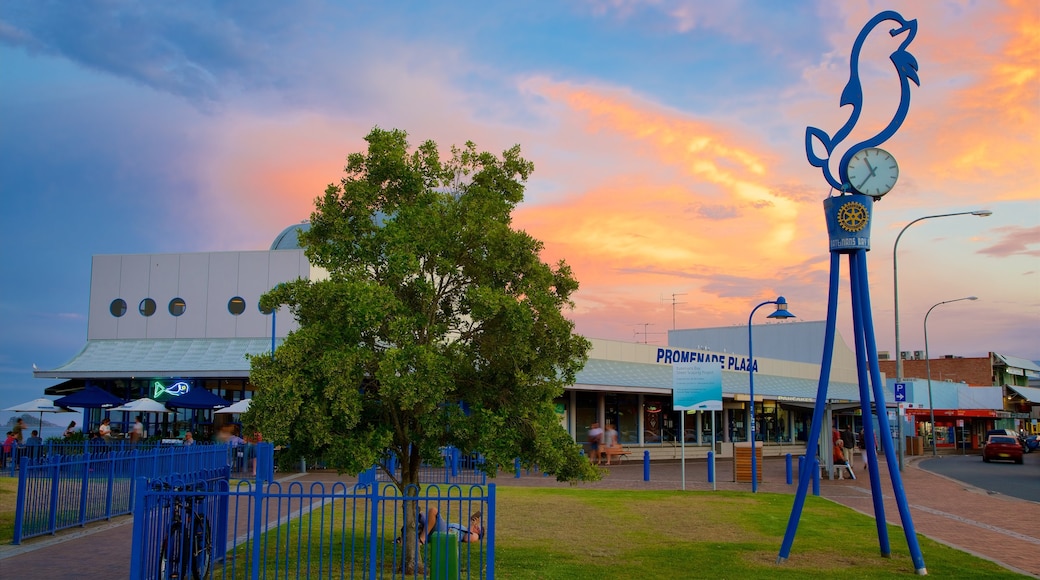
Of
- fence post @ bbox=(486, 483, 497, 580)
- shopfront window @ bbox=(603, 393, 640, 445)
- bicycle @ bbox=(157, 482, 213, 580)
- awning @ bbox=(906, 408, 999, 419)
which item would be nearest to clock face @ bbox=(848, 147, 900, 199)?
fence post @ bbox=(486, 483, 497, 580)

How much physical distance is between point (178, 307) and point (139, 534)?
24882mm

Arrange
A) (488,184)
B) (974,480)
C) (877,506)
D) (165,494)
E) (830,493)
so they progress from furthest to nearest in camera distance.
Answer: (974,480), (830,493), (877,506), (488,184), (165,494)

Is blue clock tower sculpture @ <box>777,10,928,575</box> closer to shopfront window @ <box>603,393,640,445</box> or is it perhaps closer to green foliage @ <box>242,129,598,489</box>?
green foliage @ <box>242,129,598,489</box>

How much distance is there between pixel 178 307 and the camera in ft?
109

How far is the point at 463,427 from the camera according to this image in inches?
445

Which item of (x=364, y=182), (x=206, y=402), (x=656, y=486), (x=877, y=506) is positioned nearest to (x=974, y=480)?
(x=656, y=486)

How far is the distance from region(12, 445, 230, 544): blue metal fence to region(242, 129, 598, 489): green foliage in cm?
298

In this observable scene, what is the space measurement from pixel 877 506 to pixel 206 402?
2190 centimetres

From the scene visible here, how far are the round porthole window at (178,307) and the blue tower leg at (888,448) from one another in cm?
2602

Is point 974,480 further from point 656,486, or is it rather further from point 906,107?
point 906,107

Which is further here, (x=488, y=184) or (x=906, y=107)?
(x=906, y=107)

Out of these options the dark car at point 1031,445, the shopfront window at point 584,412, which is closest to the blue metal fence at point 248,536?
the shopfront window at point 584,412

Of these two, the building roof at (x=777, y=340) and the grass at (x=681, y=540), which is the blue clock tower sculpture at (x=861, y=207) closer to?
the grass at (x=681, y=540)

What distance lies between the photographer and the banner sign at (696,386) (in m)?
26.3
